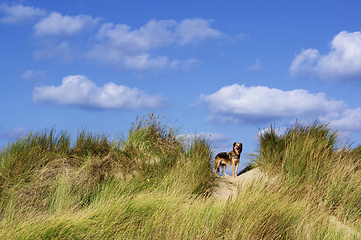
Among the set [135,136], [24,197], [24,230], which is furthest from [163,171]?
[24,230]

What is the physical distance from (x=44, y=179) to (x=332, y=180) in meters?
8.28

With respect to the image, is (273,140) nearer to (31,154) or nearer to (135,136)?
(135,136)

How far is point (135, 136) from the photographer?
11.7m

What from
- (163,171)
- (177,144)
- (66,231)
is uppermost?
(177,144)

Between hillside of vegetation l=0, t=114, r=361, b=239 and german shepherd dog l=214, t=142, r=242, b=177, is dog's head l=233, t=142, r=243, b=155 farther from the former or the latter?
hillside of vegetation l=0, t=114, r=361, b=239

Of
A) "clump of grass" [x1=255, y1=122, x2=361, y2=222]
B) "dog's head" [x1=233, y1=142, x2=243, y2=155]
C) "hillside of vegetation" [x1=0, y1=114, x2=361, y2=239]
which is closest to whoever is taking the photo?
"hillside of vegetation" [x1=0, y1=114, x2=361, y2=239]

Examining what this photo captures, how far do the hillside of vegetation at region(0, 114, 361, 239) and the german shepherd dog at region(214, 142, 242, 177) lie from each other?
0.44 meters

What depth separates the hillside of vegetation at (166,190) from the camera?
5.32 metres

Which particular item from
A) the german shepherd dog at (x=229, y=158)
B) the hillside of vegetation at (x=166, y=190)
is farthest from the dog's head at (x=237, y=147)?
the hillside of vegetation at (x=166, y=190)

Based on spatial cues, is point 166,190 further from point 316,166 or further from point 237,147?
point 316,166

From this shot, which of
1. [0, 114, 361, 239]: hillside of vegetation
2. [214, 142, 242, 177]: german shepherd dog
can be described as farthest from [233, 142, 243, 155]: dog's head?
[0, 114, 361, 239]: hillside of vegetation

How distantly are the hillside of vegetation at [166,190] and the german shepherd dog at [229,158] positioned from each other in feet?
1.45

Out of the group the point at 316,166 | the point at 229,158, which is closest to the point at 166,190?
the point at 229,158

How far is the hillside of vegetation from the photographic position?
532cm
